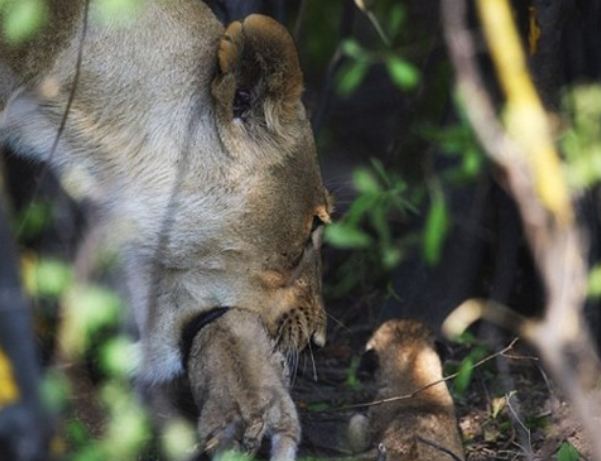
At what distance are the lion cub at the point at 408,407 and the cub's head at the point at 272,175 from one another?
13.1 inches

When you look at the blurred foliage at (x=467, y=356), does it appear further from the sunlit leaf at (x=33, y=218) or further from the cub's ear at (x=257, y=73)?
the sunlit leaf at (x=33, y=218)

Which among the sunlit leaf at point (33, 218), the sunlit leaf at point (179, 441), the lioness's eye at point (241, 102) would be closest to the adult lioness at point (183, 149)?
the lioness's eye at point (241, 102)

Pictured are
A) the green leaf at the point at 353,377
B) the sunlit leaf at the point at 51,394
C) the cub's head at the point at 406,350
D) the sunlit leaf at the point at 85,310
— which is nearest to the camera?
the sunlit leaf at the point at 51,394

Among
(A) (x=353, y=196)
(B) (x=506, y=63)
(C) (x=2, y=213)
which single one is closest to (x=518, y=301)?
A: (A) (x=353, y=196)

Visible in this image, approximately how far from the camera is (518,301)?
4.76 meters

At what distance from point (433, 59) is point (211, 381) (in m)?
1.74

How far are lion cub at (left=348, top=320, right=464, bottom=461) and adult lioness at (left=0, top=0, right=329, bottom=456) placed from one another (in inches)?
14.1

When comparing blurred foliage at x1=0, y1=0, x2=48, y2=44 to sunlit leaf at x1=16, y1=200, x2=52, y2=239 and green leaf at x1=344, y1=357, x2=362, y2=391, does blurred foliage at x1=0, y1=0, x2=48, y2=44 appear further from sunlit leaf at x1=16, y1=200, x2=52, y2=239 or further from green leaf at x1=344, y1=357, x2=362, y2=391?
green leaf at x1=344, y1=357, x2=362, y2=391

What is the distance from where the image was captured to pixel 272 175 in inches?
135

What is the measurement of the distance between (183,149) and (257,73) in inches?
9.1

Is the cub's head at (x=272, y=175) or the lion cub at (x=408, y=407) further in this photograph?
the lion cub at (x=408, y=407)

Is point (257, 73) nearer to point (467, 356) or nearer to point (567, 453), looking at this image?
point (567, 453)

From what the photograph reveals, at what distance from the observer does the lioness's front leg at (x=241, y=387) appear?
10.7ft

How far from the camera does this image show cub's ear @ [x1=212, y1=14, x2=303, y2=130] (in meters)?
3.24
